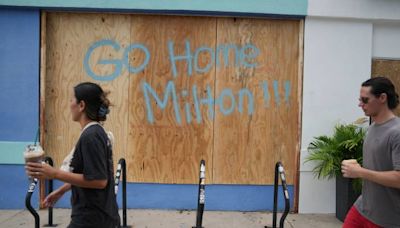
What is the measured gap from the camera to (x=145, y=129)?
591 centimetres

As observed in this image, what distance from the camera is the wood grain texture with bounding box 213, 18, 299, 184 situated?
591 cm

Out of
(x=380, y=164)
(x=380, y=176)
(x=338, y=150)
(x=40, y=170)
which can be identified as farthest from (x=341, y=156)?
(x=40, y=170)

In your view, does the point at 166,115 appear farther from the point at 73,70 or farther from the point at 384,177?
the point at 384,177

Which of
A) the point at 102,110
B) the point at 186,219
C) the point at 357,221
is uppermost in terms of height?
the point at 102,110

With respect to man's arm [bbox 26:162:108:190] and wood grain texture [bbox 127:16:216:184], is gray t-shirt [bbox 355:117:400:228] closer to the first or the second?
man's arm [bbox 26:162:108:190]

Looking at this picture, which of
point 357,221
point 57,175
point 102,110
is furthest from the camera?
point 357,221

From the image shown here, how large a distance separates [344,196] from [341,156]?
55 cm

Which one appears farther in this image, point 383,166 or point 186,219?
point 186,219

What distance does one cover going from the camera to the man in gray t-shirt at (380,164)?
2.81 meters

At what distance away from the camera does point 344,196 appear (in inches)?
214

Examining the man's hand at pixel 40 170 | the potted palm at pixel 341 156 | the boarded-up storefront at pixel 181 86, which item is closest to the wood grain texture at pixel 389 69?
the potted palm at pixel 341 156

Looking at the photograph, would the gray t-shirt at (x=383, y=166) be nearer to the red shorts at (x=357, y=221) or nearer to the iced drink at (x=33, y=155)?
the red shorts at (x=357, y=221)

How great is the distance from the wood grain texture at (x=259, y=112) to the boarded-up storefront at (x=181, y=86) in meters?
0.01

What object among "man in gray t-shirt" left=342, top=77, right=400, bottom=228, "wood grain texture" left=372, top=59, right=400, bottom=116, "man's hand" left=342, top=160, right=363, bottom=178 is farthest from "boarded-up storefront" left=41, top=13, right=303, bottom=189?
"man's hand" left=342, top=160, right=363, bottom=178
